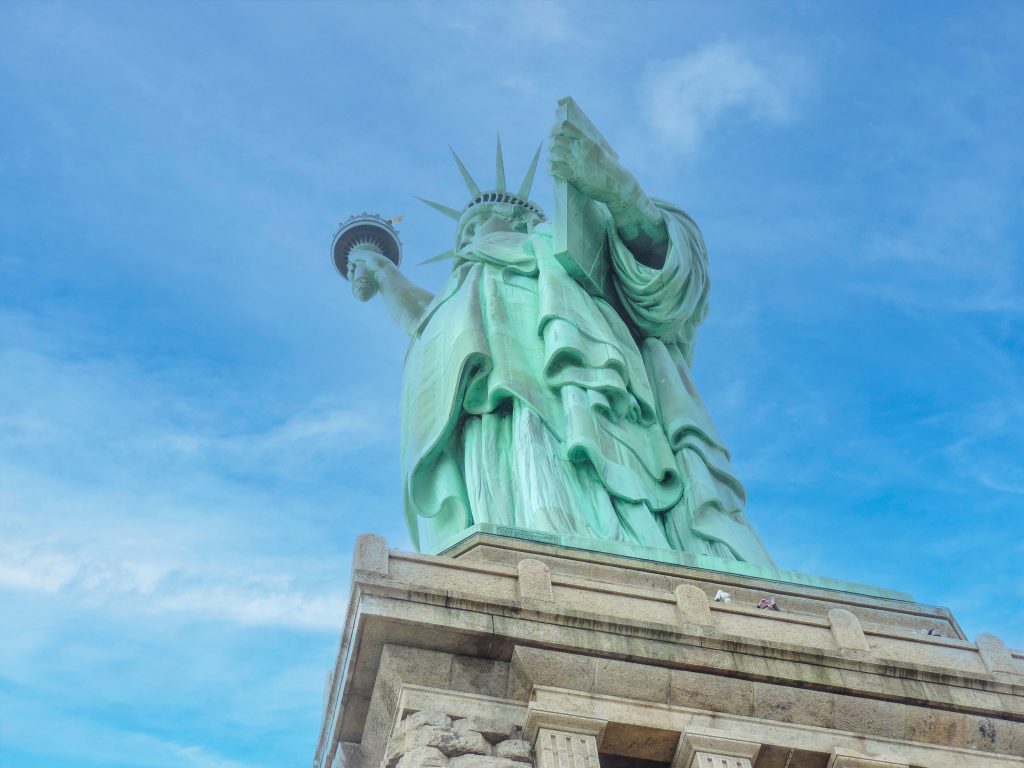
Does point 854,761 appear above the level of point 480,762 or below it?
above

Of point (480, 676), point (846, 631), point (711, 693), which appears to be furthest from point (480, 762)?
point (846, 631)

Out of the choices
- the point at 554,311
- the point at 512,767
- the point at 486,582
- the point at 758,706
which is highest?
the point at 554,311

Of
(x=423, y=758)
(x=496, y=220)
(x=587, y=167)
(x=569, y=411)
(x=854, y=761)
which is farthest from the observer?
(x=496, y=220)

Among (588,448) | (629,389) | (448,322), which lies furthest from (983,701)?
(448,322)

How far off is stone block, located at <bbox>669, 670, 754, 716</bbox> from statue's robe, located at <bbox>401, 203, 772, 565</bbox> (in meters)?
3.11

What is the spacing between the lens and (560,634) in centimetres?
922

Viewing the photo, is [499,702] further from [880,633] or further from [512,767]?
[880,633]

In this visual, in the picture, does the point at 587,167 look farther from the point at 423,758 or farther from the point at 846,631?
the point at 423,758

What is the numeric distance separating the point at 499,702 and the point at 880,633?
2903 mm

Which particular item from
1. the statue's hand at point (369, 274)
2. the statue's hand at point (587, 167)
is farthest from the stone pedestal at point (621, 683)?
the statue's hand at point (369, 274)

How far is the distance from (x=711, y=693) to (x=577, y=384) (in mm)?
5707

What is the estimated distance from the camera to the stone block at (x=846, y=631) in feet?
32.0

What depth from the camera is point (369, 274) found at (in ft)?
72.2

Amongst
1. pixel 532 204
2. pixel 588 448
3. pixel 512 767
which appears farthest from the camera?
pixel 532 204
